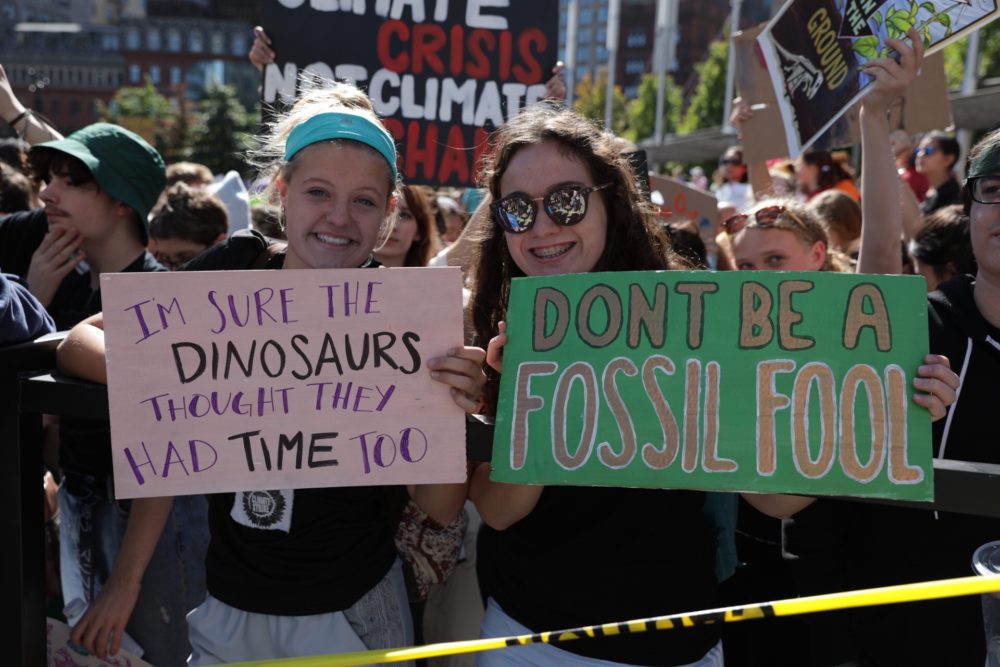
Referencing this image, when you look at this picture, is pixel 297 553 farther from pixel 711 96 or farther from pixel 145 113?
pixel 145 113

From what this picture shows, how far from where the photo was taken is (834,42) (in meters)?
2.98

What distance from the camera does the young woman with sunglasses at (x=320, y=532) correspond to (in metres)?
1.96

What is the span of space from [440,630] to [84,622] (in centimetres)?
98

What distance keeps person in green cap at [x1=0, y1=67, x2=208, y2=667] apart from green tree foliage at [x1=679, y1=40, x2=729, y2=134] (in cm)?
5178

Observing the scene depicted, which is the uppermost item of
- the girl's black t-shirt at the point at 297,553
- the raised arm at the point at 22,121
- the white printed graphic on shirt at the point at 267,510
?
the raised arm at the point at 22,121

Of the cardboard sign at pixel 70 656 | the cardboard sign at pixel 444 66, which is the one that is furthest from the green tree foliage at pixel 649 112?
the cardboard sign at pixel 70 656

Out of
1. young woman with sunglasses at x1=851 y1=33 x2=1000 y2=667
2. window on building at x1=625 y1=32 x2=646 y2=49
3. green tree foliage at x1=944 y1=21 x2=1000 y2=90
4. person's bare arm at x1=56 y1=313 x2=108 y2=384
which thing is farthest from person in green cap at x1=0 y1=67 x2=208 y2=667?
window on building at x1=625 y1=32 x2=646 y2=49

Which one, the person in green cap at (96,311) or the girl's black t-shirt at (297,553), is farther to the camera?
the person in green cap at (96,311)

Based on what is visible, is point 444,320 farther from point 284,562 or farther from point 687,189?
point 687,189

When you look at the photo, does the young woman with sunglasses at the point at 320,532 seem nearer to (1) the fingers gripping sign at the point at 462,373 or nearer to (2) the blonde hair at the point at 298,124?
(2) the blonde hair at the point at 298,124

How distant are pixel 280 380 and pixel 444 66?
2423 mm

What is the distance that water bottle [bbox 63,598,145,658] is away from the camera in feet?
7.38

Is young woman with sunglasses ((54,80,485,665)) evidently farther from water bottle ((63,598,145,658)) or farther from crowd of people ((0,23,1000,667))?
water bottle ((63,598,145,658))

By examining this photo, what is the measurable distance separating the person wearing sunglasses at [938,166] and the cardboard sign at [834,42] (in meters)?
2.78
